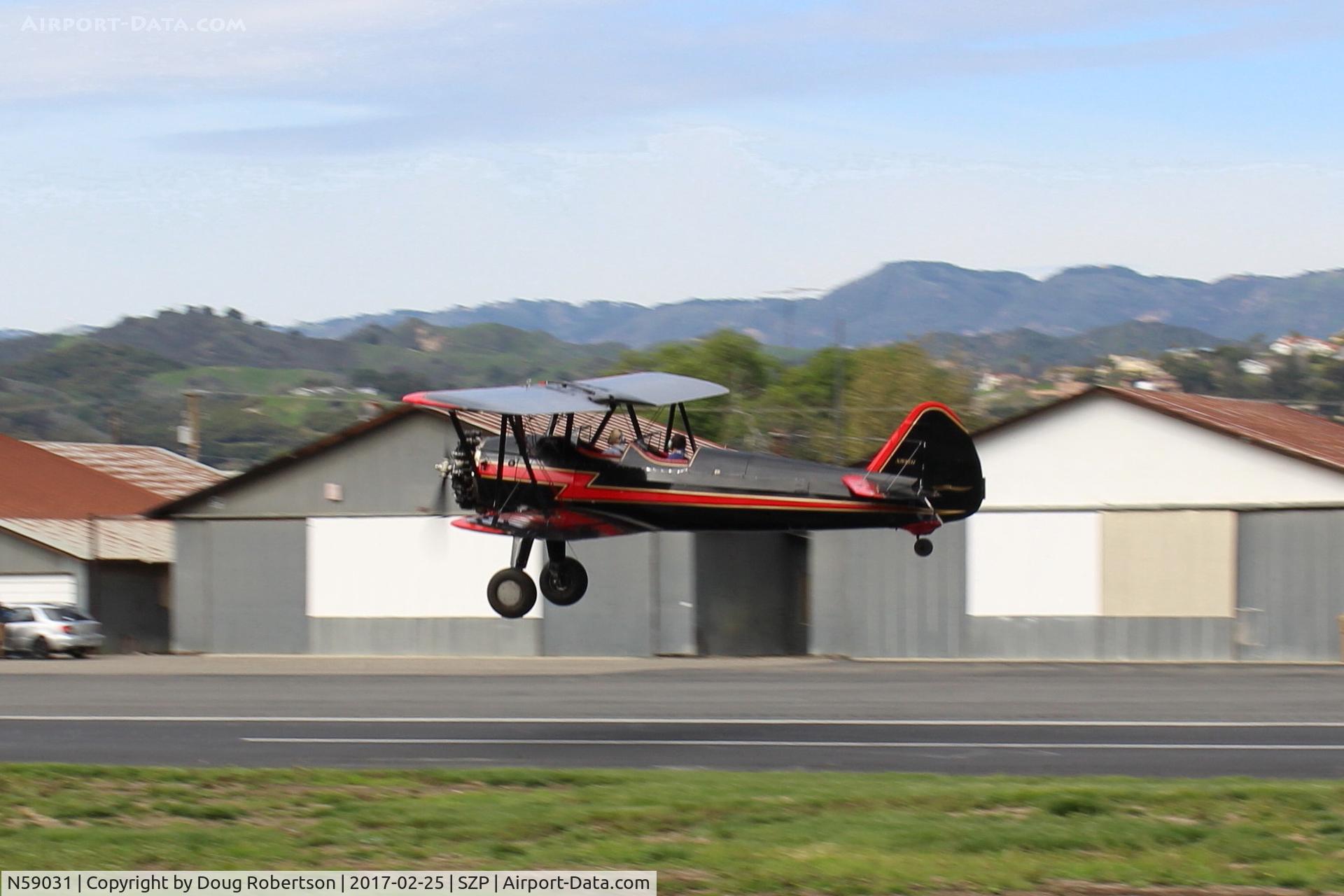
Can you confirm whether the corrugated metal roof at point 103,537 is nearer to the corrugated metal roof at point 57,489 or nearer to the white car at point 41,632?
the white car at point 41,632

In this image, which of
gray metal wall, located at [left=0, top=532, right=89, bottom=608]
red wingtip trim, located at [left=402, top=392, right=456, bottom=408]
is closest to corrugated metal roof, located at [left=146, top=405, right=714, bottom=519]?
gray metal wall, located at [left=0, top=532, right=89, bottom=608]

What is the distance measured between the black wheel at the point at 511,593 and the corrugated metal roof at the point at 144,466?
45258 millimetres

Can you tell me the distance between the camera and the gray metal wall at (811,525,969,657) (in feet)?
138

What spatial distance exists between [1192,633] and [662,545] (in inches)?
542

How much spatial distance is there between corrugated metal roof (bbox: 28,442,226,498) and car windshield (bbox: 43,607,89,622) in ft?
54.8

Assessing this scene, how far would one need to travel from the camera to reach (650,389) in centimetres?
2308

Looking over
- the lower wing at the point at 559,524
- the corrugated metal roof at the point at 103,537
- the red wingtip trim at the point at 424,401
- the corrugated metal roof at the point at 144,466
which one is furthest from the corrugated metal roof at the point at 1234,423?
the corrugated metal roof at the point at 144,466

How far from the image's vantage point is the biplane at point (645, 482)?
21500 mm

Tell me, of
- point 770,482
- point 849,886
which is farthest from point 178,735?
point 849,886

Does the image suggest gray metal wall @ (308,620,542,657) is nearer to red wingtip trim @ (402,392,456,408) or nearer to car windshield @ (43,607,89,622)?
car windshield @ (43,607,89,622)

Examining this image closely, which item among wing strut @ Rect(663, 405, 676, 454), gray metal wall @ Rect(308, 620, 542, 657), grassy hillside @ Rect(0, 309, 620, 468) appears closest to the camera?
wing strut @ Rect(663, 405, 676, 454)

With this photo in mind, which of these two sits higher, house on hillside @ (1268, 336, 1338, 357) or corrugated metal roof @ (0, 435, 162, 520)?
house on hillside @ (1268, 336, 1338, 357)

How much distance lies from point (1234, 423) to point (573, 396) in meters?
24.4

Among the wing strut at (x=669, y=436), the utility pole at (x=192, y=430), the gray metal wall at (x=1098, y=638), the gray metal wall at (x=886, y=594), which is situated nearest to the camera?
the wing strut at (x=669, y=436)
